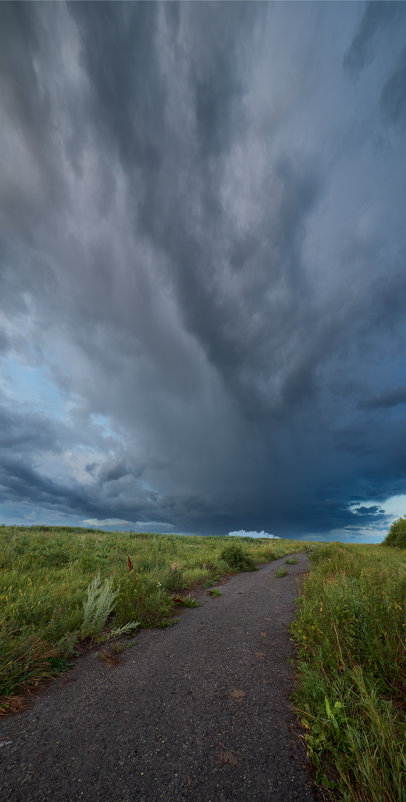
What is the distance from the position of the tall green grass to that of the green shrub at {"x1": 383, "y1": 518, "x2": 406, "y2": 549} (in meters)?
30.2

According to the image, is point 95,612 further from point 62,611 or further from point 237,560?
point 237,560

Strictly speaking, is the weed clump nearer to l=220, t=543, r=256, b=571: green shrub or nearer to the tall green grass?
the tall green grass

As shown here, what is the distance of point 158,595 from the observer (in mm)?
7742

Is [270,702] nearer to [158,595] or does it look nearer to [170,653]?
[170,653]

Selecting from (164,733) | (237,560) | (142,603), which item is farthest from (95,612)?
(237,560)

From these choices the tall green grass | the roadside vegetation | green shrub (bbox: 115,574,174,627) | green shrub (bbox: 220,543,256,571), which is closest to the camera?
the tall green grass

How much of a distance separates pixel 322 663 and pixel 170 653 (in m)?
2.75

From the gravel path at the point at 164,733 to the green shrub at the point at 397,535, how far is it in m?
31.6

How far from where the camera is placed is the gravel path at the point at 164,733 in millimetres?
2693

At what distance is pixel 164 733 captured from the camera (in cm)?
334

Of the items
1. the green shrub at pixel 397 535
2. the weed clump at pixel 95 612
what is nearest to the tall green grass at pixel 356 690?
the weed clump at pixel 95 612

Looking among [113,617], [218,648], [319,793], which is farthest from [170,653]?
[319,793]

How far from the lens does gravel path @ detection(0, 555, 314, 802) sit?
2.69 metres

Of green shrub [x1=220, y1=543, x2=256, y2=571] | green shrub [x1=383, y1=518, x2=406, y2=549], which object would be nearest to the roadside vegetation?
green shrub [x1=220, y1=543, x2=256, y2=571]
